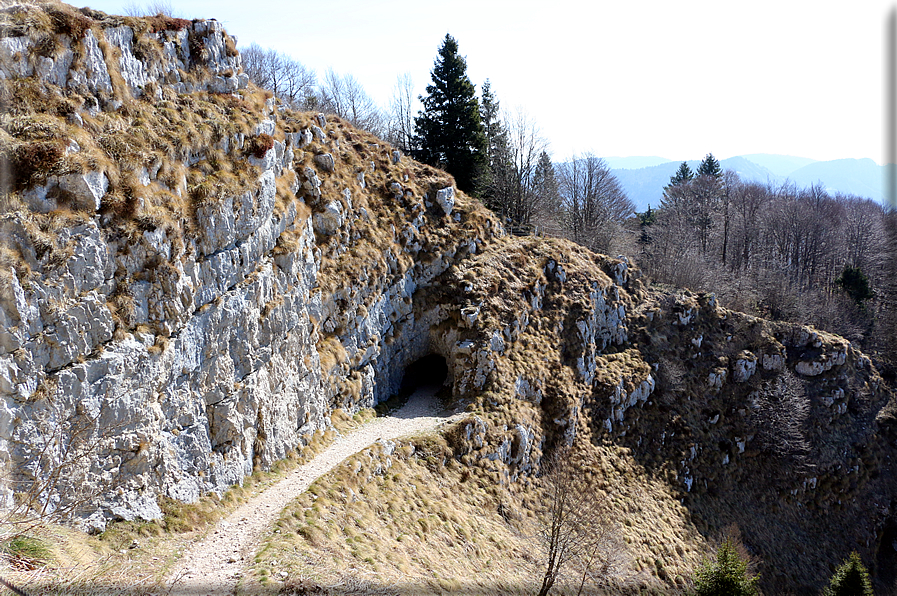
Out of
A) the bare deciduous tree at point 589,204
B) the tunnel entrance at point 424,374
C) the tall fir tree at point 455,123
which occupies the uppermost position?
the tall fir tree at point 455,123

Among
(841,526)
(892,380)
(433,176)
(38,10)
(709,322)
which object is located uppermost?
(38,10)

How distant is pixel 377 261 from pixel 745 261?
142 ft

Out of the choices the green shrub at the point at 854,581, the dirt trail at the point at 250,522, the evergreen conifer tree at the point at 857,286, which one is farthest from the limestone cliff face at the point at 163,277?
the evergreen conifer tree at the point at 857,286

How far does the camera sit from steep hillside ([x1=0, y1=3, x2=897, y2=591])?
12.0 meters

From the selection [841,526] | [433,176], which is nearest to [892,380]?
[841,526]

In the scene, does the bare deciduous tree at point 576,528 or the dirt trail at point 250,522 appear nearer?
the dirt trail at point 250,522

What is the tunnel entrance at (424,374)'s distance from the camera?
26891 millimetres

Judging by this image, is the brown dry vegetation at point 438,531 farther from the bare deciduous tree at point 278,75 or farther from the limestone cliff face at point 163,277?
the bare deciduous tree at point 278,75

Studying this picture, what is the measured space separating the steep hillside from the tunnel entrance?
→ 0.50 m

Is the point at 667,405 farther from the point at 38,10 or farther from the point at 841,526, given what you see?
the point at 38,10

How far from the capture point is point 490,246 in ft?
102

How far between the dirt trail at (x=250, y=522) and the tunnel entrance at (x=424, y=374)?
150 inches

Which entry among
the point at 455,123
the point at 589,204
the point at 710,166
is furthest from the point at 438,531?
the point at 710,166

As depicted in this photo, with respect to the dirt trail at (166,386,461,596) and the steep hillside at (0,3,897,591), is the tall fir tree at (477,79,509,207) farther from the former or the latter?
the dirt trail at (166,386,461,596)
